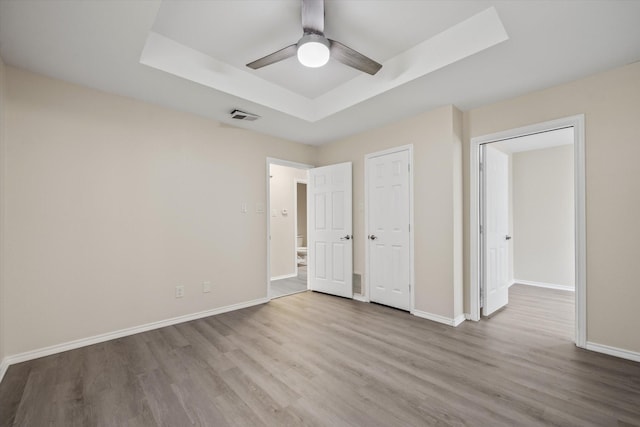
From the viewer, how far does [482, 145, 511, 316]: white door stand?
10.9ft

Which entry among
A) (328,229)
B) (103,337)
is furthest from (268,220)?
(103,337)

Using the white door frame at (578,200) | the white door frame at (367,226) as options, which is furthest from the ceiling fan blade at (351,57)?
the white door frame at (578,200)

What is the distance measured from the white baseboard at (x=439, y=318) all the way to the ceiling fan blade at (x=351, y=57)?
2.70m

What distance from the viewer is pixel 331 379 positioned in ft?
6.81

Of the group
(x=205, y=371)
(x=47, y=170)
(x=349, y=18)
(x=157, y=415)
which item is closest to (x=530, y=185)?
(x=349, y=18)

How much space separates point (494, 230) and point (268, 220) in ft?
9.89

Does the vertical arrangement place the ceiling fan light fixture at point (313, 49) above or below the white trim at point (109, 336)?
above

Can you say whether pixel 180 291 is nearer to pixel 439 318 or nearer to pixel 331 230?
pixel 331 230

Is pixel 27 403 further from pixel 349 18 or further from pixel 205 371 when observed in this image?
pixel 349 18

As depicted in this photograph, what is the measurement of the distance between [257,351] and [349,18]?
2.88m

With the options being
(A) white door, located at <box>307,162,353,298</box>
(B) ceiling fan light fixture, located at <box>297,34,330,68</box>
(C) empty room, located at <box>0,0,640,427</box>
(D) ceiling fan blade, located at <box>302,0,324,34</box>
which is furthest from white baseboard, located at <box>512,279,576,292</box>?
(D) ceiling fan blade, located at <box>302,0,324,34</box>

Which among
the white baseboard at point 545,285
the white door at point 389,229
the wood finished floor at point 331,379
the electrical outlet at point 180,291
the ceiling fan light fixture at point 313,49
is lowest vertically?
the white baseboard at point 545,285

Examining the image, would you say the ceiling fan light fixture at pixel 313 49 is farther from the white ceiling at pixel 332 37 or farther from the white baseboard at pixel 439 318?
the white baseboard at pixel 439 318

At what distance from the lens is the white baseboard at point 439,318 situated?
3094mm
